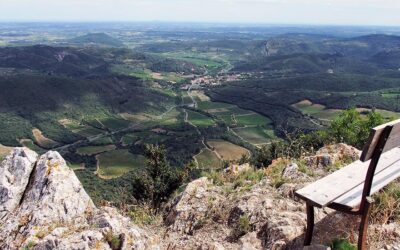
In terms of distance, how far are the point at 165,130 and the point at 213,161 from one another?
148 feet

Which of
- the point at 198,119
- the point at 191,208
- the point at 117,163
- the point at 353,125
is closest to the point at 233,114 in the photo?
the point at 198,119

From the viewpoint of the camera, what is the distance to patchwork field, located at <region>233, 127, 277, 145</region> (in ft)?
404

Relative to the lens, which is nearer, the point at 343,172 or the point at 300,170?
the point at 343,172

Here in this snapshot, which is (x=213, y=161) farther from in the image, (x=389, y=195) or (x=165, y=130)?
(x=389, y=195)

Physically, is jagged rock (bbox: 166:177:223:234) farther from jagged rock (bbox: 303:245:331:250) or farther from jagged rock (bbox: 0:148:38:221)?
jagged rock (bbox: 0:148:38:221)

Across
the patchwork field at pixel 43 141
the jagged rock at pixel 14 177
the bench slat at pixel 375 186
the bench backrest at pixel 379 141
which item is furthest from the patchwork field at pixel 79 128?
the bench backrest at pixel 379 141

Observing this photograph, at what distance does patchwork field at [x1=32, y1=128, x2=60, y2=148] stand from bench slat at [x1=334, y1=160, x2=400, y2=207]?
13542cm

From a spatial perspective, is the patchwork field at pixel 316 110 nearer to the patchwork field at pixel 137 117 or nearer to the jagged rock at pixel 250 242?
the patchwork field at pixel 137 117

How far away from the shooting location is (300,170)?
1216 cm

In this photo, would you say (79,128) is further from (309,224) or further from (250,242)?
(309,224)

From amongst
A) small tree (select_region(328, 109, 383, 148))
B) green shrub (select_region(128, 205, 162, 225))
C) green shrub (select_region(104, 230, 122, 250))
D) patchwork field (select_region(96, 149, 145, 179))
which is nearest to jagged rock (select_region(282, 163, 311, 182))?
green shrub (select_region(128, 205, 162, 225))

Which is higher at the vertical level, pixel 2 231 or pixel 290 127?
pixel 2 231

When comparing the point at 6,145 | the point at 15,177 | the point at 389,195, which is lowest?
the point at 6,145

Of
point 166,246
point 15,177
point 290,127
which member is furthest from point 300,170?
point 290,127
